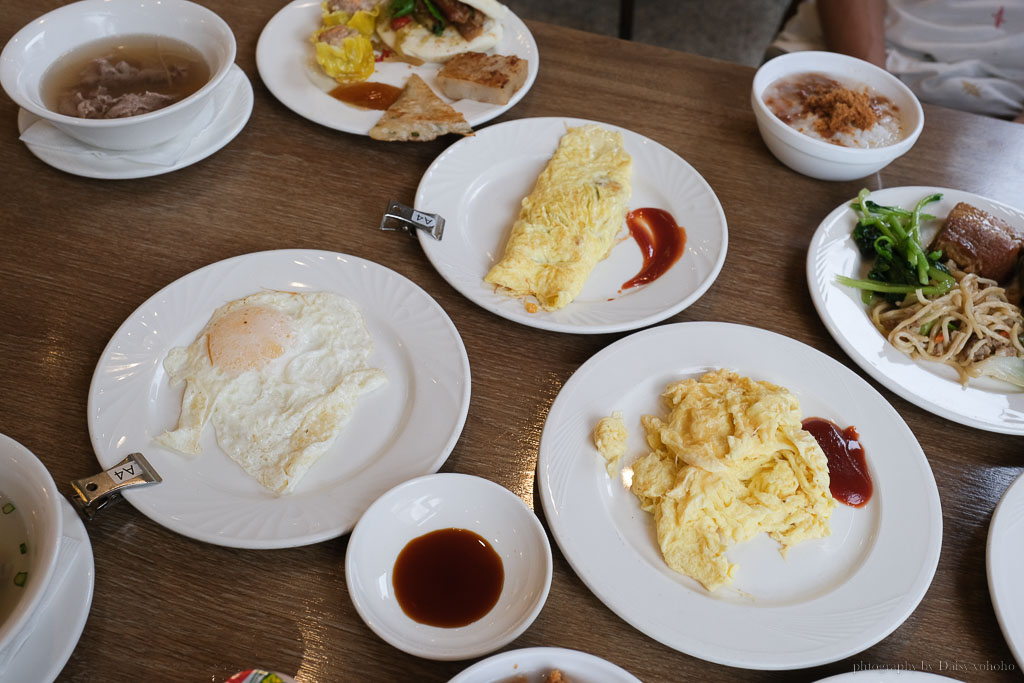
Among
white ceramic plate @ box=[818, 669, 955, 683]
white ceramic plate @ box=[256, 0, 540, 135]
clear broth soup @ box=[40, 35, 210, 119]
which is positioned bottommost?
white ceramic plate @ box=[818, 669, 955, 683]

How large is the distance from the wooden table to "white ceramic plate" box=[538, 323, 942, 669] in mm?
120

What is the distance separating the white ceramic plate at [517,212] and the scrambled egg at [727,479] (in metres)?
0.48

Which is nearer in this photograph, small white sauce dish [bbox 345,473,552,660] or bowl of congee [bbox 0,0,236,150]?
small white sauce dish [bbox 345,473,552,660]

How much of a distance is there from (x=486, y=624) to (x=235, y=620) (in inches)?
27.5

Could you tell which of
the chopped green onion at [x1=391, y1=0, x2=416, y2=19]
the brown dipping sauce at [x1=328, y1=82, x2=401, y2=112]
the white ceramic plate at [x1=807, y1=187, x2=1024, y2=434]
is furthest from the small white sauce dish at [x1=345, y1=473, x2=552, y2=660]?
the chopped green onion at [x1=391, y1=0, x2=416, y2=19]

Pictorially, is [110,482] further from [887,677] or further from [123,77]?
[887,677]

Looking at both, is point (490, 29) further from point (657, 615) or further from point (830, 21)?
point (657, 615)

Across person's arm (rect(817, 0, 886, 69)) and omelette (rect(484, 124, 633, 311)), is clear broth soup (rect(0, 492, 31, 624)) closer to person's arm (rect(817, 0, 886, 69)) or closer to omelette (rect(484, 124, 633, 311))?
omelette (rect(484, 124, 633, 311))

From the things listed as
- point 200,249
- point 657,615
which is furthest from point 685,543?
point 200,249

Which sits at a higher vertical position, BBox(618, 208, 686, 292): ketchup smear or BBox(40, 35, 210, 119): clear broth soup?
BBox(40, 35, 210, 119): clear broth soup

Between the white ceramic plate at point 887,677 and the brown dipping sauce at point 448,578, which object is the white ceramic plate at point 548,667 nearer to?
the brown dipping sauce at point 448,578

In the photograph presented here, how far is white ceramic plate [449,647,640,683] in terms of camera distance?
162 cm

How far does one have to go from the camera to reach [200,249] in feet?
8.83

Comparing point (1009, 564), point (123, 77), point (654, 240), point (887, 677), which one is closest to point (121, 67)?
point (123, 77)
